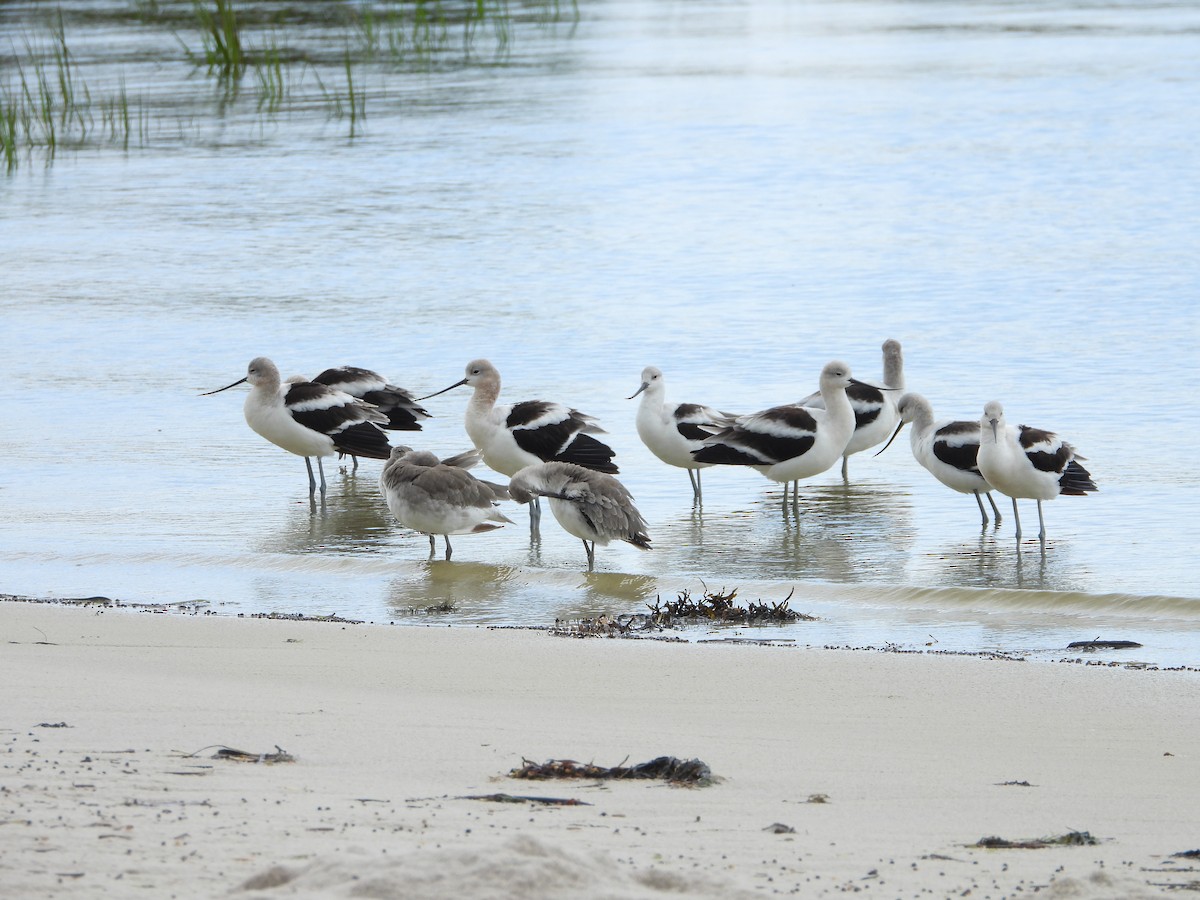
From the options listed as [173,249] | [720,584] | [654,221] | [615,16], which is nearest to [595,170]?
[654,221]

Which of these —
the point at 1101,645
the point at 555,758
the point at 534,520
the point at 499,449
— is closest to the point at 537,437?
the point at 499,449

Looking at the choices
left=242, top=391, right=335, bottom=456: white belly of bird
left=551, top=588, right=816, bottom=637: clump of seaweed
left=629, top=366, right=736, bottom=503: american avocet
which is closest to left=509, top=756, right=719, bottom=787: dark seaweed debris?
left=551, top=588, right=816, bottom=637: clump of seaweed

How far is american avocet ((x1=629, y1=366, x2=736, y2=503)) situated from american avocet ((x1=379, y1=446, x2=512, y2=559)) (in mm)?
1670

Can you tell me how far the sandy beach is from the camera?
404cm

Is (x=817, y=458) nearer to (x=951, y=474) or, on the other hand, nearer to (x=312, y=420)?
(x=951, y=474)

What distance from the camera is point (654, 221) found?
22047 mm

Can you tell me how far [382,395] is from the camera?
11.9 meters

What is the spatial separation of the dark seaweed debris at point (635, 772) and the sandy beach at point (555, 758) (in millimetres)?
48

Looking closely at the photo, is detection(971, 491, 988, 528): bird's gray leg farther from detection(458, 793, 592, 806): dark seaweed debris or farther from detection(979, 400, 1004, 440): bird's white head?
detection(458, 793, 592, 806): dark seaweed debris

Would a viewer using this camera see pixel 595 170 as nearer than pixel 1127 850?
No

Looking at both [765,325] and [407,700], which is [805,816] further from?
[765,325]

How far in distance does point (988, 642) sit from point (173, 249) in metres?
15.1

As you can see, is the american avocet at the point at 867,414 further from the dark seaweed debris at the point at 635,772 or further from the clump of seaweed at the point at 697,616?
the dark seaweed debris at the point at 635,772

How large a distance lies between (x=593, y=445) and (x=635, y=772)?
226 inches
